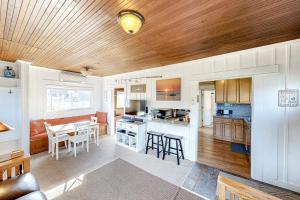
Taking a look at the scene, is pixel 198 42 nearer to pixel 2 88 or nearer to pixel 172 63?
pixel 172 63

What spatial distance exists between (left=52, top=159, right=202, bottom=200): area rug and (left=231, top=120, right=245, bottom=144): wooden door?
11.0 ft

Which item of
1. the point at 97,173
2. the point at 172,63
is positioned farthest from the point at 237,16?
the point at 97,173

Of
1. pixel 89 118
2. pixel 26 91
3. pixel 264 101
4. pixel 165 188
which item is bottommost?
pixel 165 188

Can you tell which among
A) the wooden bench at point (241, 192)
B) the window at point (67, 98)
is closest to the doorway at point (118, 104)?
the window at point (67, 98)

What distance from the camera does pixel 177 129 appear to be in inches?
147

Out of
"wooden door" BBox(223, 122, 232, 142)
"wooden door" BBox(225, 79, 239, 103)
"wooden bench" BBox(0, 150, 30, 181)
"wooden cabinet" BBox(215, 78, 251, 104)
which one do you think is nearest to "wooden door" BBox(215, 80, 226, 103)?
"wooden cabinet" BBox(215, 78, 251, 104)

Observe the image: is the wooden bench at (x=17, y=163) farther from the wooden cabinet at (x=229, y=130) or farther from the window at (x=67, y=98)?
the wooden cabinet at (x=229, y=130)

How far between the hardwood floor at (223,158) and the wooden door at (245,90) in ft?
5.32

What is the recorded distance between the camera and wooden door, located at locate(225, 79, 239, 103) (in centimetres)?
460

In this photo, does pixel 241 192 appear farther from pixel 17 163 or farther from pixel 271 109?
pixel 17 163

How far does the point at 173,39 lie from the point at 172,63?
1.56 metres

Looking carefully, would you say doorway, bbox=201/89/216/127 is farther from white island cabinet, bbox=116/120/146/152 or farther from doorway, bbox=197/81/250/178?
white island cabinet, bbox=116/120/146/152

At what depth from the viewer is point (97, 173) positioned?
110 inches

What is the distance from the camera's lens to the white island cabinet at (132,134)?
4.02 metres
